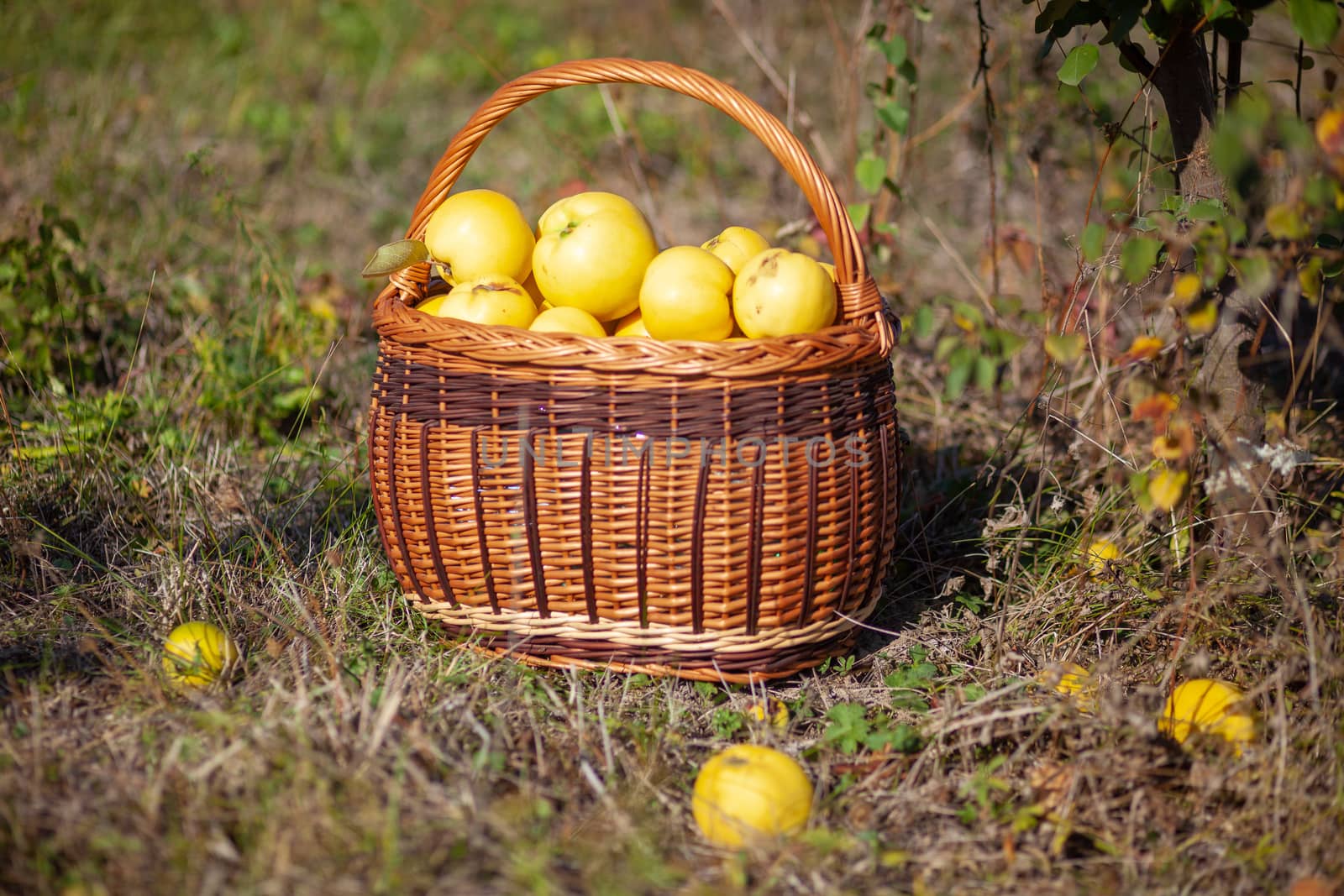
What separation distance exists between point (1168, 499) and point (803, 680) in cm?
70

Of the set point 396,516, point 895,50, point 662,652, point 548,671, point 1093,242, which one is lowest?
point 548,671

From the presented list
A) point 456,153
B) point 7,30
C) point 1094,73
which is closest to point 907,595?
point 456,153

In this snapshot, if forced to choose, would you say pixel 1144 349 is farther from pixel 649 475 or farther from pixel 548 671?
pixel 548 671

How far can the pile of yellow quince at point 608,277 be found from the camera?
1.64 metres

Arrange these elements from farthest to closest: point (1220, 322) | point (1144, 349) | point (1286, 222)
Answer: point (1220, 322) → point (1144, 349) → point (1286, 222)

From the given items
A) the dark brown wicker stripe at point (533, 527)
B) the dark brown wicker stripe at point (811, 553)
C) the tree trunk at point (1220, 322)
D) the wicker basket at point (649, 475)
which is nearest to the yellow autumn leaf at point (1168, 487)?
the tree trunk at point (1220, 322)

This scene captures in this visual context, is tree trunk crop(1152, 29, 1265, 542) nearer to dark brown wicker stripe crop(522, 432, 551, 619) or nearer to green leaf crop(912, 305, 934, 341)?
green leaf crop(912, 305, 934, 341)

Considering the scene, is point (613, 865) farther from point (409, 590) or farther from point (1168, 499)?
point (1168, 499)

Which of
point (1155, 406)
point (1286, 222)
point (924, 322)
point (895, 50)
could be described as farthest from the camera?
point (895, 50)

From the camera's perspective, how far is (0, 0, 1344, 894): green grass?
134 centimetres

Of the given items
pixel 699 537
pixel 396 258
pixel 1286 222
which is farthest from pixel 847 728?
pixel 396 258

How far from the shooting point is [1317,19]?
152cm

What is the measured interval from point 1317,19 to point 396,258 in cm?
156

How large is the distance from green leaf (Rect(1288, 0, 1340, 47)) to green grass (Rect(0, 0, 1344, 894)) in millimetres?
332
